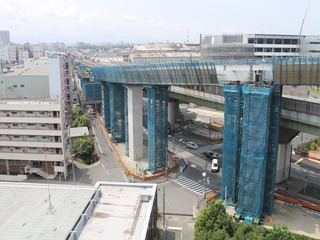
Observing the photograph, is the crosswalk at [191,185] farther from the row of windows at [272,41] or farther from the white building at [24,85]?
the row of windows at [272,41]

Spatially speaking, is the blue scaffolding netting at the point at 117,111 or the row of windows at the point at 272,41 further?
the row of windows at the point at 272,41

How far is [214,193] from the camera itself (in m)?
34.8

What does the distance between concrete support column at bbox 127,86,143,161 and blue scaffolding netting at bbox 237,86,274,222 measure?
19.6 metres

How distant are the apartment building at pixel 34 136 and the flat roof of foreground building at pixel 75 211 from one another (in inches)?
511

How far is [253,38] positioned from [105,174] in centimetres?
6944

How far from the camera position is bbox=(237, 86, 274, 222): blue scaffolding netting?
2706 cm

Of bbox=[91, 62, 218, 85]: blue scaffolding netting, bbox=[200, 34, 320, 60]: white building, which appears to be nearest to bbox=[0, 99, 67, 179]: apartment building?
bbox=[91, 62, 218, 85]: blue scaffolding netting

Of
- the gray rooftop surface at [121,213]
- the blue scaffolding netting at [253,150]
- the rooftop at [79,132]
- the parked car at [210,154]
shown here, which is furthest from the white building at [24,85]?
the blue scaffolding netting at [253,150]

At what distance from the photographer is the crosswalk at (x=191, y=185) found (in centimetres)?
3597

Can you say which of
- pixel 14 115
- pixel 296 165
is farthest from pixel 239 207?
pixel 14 115

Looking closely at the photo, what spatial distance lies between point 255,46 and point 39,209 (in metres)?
84.2

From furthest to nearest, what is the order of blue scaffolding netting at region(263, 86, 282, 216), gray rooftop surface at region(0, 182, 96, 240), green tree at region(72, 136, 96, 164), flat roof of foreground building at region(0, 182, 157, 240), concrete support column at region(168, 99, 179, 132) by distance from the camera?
concrete support column at region(168, 99, 179, 132) → green tree at region(72, 136, 96, 164) → blue scaffolding netting at region(263, 86, 282, 216) → gray rooftop surface at region(0, 182, 96, 240) → flat roof of foreground building at region(0, 182, 157, 240)

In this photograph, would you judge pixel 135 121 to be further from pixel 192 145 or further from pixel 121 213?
pixel 121 213

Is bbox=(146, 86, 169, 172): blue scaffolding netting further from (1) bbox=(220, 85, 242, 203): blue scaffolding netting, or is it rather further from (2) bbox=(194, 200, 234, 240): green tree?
(2) bbox=(194, 200, 234, 240): green tree
